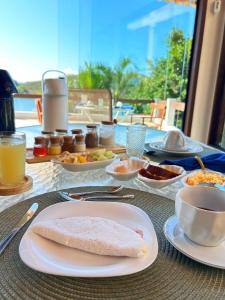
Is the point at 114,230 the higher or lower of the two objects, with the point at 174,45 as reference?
lower

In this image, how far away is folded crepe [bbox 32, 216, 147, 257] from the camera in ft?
1.27

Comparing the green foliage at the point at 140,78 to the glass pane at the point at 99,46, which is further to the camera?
the glass pane at the point at 99,46

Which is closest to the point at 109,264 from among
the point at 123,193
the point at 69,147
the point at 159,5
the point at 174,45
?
the point at 123,193

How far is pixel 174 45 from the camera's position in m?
3.35

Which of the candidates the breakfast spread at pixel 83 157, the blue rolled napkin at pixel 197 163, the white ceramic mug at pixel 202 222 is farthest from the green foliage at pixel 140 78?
the white ceramic mug at pixel 202 222

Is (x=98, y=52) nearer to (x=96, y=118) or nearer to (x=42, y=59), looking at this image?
(x=42, y=59)

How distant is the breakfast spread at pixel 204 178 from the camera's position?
712 millimetres

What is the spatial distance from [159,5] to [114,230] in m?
3.76

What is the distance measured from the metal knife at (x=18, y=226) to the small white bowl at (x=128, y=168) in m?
0.27

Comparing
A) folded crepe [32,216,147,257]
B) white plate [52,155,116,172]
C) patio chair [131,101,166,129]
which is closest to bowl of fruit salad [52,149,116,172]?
white plate [52,155,116,172]

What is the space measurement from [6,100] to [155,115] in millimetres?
3234

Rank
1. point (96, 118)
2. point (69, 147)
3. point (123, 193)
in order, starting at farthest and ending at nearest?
point (96, 118) < point (69, 147) < point (123, 193)

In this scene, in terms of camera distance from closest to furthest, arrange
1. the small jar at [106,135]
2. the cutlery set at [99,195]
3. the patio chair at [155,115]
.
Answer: the cutlery set at [99,195] → the small jar at [106,135] → the patio chair at [155,115]

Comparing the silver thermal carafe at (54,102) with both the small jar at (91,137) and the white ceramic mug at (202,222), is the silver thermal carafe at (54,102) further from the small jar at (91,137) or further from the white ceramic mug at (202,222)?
the white ceramic mug at (202,222)
